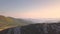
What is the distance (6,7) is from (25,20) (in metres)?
0.30

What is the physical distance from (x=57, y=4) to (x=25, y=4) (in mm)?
423

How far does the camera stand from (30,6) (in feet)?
4.98

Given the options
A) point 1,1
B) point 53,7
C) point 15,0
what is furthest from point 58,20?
point 1,1

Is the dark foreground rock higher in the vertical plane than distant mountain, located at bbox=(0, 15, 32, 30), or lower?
lower

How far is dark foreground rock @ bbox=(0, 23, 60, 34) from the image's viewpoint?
4.76ft

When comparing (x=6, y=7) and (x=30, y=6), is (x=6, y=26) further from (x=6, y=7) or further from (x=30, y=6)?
(x=30, y=6)

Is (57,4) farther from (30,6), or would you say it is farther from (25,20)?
(25,20)

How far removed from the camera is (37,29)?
1.47 metres

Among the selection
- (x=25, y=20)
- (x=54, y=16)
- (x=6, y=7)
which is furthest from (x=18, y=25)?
(x=54, y=16)

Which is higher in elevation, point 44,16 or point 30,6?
point 30,6

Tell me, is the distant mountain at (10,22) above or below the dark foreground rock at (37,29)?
above

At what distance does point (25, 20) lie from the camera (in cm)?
148

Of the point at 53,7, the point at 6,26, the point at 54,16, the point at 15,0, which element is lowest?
the point at 6,26

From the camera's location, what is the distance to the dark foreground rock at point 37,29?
1452mm
